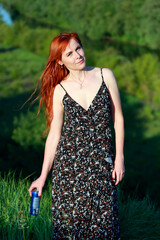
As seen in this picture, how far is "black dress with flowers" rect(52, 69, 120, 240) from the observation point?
6.91 ft

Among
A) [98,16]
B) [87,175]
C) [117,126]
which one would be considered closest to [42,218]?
[87,175]

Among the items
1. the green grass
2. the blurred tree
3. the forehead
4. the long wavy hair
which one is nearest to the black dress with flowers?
the long wavy hair

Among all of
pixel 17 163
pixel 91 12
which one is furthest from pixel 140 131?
pixel 91 12

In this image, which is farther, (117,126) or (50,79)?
(50,79)

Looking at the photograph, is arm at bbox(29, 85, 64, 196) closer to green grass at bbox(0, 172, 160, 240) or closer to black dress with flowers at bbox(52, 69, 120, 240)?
black dress with flowers at bbox(52, 69, 120, 240)

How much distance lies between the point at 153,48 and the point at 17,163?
81.9 feet

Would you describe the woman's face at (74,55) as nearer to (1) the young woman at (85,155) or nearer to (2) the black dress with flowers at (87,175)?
(1) the young woman at (85,155)

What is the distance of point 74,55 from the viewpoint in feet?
7.01

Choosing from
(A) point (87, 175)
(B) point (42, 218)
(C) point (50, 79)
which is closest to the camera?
(A) point (87, 175)

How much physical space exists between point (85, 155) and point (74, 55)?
70 cm

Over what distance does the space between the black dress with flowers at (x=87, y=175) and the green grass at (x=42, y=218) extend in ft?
1.86

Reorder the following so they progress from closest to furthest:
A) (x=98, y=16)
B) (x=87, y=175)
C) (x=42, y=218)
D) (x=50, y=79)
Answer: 1. (x=87, y=175)
2. (x=50, y=79)
3. (x=42, y=218)
4. (x=98, y=16)

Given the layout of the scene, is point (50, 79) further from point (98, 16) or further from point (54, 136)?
point (98, 16)

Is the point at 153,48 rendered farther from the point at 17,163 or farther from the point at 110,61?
the point at 17,163
